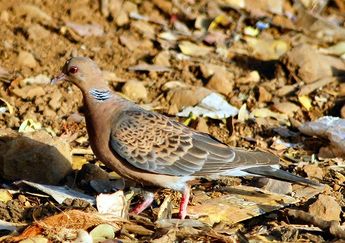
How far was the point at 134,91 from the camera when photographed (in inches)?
340

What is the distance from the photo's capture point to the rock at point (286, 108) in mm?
8609

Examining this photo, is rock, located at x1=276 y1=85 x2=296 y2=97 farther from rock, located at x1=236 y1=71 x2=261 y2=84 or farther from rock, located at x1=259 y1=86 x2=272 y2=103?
rock, located at x1=236 y1=71 x2=261 y2=84

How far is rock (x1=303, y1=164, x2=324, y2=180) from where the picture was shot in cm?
726

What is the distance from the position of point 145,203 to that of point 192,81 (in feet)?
9.23

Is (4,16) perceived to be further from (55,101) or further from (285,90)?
(285,90)

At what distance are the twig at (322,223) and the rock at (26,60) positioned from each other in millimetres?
3775

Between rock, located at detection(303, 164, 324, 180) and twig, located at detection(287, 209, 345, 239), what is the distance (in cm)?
113

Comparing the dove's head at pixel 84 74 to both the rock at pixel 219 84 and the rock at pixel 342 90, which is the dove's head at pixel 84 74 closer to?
the rock at pixel 219 84

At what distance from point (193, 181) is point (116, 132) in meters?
0.75

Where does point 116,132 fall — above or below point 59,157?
above

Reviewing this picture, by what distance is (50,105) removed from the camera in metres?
8.21

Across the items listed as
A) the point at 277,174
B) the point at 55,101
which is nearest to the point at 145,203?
the point at 277,174

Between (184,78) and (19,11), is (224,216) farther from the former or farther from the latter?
(19,11)

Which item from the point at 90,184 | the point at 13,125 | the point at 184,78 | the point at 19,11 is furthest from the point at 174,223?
the point at 19,11
